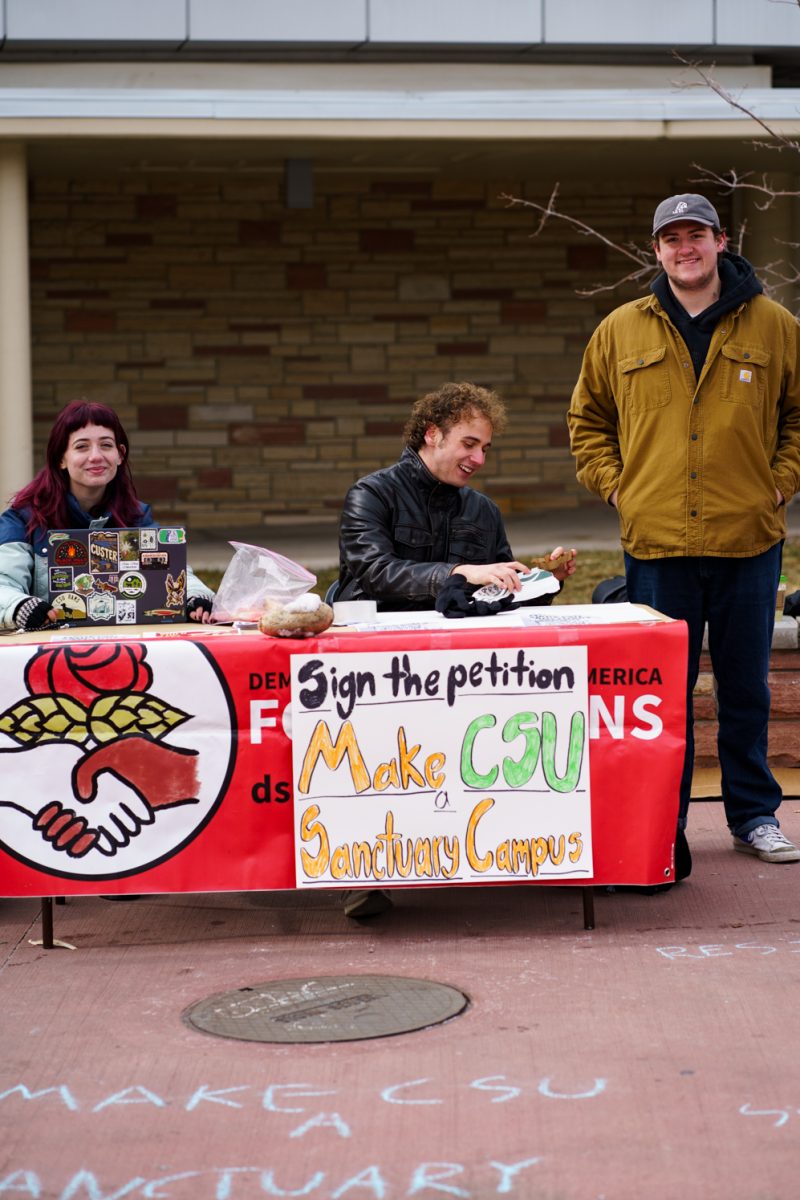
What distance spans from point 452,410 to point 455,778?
49.1 inches

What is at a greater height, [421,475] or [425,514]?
[421,475]

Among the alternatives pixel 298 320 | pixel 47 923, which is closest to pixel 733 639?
pixel 47 923

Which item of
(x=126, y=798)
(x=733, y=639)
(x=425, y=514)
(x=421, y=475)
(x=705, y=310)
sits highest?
(x=705, y=310)

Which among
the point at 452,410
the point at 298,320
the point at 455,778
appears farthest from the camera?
the point at 298,320

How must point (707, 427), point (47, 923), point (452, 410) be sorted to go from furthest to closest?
point (452, 410), point (707, 427), point (47, 923)

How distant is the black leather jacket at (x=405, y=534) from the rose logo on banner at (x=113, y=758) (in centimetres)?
81

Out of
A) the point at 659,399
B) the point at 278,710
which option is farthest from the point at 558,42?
the point at 278,710

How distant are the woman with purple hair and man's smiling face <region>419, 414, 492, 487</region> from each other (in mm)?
817

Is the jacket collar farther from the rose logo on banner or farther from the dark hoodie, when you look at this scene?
the rose logo on banner

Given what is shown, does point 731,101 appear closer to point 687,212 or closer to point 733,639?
point 687,212

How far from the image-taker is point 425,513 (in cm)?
521

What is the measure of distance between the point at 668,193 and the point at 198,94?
200 inches

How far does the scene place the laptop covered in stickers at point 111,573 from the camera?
15.9 feet

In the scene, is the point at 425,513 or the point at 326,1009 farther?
the point at 425,513
